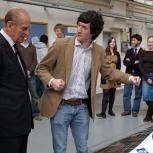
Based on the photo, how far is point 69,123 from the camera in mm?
4402

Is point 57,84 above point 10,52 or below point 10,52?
below

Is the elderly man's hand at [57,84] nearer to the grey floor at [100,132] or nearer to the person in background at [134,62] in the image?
the grey floor at [100,132]

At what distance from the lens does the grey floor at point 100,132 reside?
689 centimetres

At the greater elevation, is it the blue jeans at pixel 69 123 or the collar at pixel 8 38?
the collar at pixel 8 38

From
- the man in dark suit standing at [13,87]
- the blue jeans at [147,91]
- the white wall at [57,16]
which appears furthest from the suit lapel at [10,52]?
the white wall at [57,16]

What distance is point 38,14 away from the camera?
1157 centimetres

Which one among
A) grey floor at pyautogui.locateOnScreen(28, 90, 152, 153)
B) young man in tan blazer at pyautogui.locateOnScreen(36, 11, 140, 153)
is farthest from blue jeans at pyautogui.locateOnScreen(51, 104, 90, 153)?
grey floor at pyautogui.locateOnScreen(28, 90, 152, 153)

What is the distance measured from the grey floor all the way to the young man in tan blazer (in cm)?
230

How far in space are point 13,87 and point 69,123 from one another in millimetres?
1114

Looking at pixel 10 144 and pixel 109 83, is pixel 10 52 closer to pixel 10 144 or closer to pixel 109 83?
pixel 10 144

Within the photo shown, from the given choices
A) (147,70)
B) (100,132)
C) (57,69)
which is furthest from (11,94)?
(147,70)

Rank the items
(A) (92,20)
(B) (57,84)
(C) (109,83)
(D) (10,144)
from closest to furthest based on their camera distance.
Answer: (D) (10,144)
(B) (57,84)
(A) (92,20)
(C) (109,83)

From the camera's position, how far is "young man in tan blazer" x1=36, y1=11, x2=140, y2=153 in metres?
4.21

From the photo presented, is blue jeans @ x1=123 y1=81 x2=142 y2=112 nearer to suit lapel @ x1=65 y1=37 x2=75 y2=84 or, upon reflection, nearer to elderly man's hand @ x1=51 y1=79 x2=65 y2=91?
suit lapel @ x1=65 y1=37 x2=75 y2=84
